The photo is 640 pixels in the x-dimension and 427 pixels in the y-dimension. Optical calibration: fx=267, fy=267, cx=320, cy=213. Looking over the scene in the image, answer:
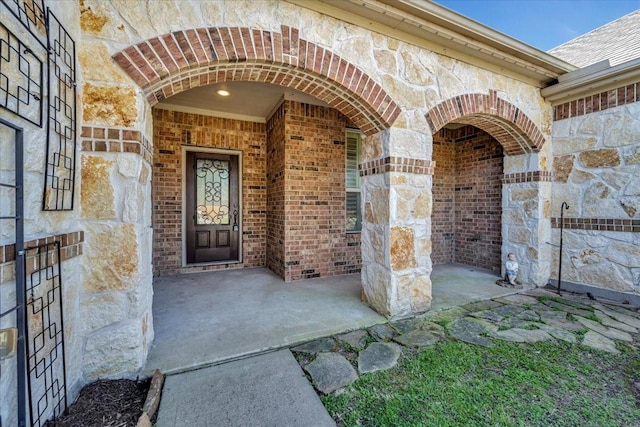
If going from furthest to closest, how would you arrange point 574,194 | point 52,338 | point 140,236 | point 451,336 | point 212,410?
point 574,194
point 451,336
point 140,236
point 212,410
point 52,338

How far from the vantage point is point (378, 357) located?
6.72 feet

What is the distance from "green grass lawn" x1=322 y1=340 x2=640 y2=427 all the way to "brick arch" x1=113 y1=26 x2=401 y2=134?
215 cm

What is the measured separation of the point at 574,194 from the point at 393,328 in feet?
10.7

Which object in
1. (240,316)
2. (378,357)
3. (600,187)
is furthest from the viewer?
(600,187)

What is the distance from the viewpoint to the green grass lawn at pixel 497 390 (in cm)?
149

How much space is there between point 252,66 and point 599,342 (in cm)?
374

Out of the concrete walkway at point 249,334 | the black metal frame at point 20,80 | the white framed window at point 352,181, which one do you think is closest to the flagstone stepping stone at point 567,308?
the concrete walkway at point 249,334

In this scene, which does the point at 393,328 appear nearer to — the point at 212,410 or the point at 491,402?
the point at 491,402

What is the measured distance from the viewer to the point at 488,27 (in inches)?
111

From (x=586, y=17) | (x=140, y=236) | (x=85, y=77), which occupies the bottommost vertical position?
(x=140, y=236)

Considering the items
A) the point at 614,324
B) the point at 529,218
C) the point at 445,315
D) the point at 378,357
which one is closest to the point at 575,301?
the point at 614,324

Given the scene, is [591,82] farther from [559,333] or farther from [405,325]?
[405,325]

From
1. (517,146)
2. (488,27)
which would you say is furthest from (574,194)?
(488,27)

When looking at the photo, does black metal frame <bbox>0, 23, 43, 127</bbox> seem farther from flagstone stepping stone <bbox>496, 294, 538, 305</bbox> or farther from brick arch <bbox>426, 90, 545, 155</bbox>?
flagstone stepping stone <bbox>496, 294, 538, 305</bbox>
